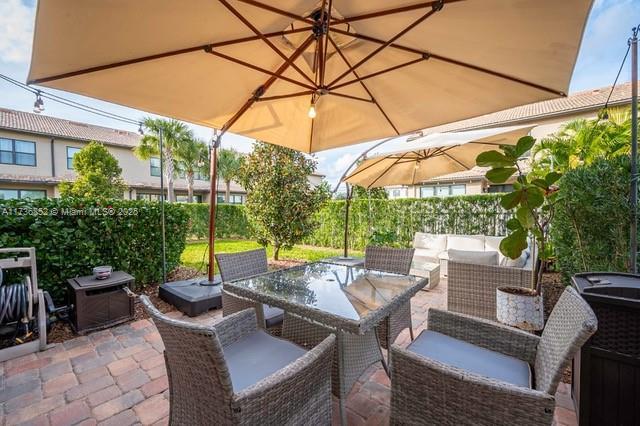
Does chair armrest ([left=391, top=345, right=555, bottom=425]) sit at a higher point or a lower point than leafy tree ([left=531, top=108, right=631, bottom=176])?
lower

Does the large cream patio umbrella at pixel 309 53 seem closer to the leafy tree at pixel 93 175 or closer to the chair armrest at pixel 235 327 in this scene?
the chair armrest at pixel 235 327

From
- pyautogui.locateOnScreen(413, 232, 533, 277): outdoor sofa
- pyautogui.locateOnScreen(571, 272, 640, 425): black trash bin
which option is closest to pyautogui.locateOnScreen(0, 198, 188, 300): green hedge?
pyautogui.locateOnScreen(571, 272, 640, 425): black trash bin

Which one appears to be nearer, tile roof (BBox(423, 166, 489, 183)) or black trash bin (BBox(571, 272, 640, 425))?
black trash bin (BBox(571, 272, 640, 425))

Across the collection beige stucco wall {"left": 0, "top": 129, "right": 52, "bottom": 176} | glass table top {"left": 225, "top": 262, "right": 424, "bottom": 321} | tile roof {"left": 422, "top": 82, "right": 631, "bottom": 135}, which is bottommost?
glass table top {"left": 225, "top": 262, "right": 424, "bottom": 321}

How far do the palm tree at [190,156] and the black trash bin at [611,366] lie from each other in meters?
15.7

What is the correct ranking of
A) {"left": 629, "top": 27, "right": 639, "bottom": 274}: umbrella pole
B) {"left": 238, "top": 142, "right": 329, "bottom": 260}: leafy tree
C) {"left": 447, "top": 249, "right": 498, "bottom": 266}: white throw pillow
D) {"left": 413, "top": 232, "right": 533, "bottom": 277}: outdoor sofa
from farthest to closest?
{"left": 238, "top": 142, "right": 329, "bottom": 260}: leafy tree
{"left": 413, "top": 232, "right": 533, "bottom": 277}: outdoor sofa
{"left": 447, "top": 249, "right": 498, "bottom": 266}: white throw pillow
{"left": 629, "top": 27, "right": 639, "bottom": 274}: umbrella pole

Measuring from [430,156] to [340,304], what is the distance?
155 inches

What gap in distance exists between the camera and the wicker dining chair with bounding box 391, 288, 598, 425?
3.57ft

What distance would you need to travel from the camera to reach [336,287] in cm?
229

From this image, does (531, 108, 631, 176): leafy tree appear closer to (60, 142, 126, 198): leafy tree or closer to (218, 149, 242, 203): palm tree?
(60, 142, 126, 198): leafy tree

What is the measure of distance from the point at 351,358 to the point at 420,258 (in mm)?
4758

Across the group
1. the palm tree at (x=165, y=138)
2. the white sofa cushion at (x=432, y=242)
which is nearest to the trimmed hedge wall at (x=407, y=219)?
the white sofa cushion at (x=432, y=242)

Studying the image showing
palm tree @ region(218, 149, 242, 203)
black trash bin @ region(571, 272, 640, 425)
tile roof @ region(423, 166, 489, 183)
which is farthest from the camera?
palm tree @ region(218, 149, 242, 203)

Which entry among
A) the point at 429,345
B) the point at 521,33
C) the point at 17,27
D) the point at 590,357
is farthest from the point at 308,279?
the point at 17,27
